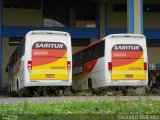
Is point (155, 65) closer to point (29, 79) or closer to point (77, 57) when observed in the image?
point (77, 57)

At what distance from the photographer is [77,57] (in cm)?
3369

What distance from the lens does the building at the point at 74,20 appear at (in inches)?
1623

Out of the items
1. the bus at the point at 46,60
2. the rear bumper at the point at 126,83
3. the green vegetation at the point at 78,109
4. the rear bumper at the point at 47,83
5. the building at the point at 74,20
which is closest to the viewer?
the green vegetation at the point at 78,109

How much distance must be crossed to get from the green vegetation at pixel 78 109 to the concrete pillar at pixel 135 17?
61.5 feet

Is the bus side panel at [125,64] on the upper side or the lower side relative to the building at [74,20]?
lower

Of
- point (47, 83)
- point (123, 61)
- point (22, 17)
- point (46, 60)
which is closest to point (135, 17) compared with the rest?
point (123, 61)

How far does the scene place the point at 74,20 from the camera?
42.8 metres

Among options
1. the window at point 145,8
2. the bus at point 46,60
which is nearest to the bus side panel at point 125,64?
the bus at point 46,60

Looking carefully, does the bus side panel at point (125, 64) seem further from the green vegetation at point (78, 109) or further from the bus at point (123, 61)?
the green vegetation at point (78, 109)

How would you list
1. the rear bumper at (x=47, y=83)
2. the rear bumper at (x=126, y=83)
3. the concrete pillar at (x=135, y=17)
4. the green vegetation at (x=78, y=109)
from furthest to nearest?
the concrete pillar at (x=135, y=17), the rear bumper at (x=126, y=83), the rear bumper at (x=47, y=83), the green vegetation at (x=78, y=109)

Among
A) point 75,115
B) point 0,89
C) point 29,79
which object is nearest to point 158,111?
point 75,115

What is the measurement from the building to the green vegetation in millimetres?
28691

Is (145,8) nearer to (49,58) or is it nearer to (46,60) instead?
(49,58)

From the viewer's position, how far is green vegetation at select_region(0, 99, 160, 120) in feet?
34.8
